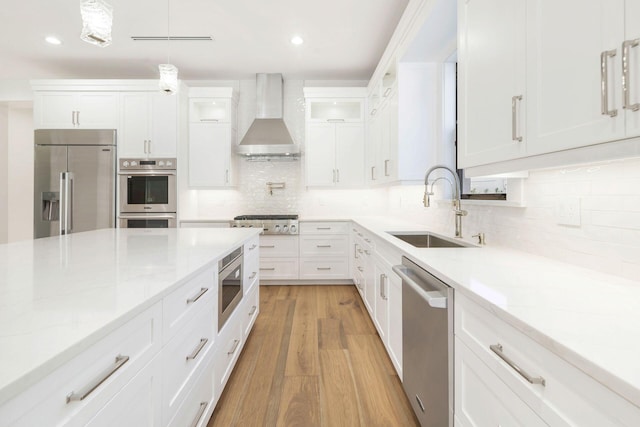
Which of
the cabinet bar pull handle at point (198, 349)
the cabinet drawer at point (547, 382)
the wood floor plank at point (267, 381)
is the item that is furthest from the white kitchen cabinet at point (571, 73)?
the wood floor plank at point (267, 381)

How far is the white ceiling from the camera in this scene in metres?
2.83

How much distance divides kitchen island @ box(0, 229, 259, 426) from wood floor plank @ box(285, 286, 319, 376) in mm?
523

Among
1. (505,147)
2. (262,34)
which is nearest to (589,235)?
(505,147)

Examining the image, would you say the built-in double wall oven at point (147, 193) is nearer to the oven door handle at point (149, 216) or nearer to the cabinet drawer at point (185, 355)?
the oven door handle at point (149, 216)

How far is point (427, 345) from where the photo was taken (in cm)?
134

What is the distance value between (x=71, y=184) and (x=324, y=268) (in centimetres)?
329

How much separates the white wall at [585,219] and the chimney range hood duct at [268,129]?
2.92 meters

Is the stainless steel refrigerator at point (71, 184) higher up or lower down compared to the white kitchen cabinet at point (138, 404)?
higher up

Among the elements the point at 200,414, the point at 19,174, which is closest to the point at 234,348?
the point at 200,414

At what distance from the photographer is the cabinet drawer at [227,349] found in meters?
1.61

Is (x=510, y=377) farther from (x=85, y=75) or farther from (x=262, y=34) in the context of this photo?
(x=85, y=75)

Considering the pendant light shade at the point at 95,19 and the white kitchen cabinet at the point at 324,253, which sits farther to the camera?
the white kitchen cabinet at the point at 324,253

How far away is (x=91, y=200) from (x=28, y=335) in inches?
156

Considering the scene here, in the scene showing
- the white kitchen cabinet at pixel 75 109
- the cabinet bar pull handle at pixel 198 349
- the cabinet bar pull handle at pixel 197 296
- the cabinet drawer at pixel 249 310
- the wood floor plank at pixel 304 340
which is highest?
the white kitchen cabinet at pixel 75 109
